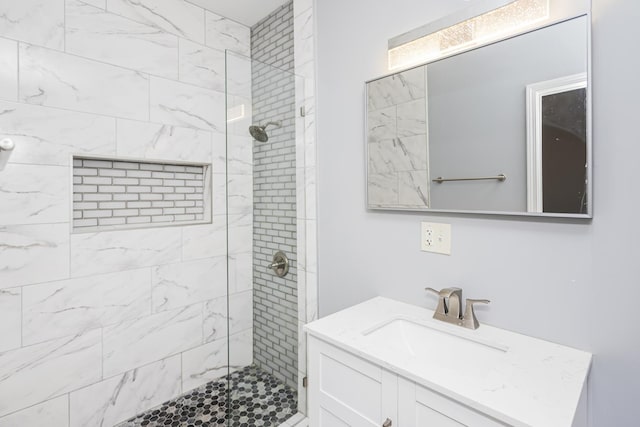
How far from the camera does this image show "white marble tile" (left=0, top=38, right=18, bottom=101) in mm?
1622

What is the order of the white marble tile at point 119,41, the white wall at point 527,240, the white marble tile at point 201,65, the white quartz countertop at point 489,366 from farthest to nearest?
the white marble tile at point 201,65 < the white marble tile at point 119,41 < the white wall at point 527,240 < the white quartz countertop at point 489,366

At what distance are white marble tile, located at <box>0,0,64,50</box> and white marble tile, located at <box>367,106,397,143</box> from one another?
5.79 ft

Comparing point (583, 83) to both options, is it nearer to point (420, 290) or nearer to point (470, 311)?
point (470, 311)

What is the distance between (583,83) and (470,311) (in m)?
0.87

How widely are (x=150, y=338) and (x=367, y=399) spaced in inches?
65.4

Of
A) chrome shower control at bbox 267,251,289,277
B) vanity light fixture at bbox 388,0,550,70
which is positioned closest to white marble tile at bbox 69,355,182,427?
chrome shower control at bbox 267,251,289,277

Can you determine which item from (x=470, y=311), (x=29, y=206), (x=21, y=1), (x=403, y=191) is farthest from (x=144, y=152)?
(x=470, y=311)

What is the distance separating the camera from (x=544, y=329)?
3.76ft

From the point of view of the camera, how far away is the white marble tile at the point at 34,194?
1.65m

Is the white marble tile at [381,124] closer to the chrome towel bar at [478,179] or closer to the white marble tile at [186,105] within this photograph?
the chrome towel bar at [478,179]

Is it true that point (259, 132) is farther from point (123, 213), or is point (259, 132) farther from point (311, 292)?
point (123, 213)

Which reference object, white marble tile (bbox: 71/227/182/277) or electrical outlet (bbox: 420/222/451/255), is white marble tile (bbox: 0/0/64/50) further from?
electrical outlet (bbox: 420/222/451/255)

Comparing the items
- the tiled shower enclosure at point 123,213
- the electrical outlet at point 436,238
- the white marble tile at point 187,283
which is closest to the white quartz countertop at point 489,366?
the electrical outlet at point 436,238

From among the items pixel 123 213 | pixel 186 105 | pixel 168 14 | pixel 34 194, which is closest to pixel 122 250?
pixel 123 213
